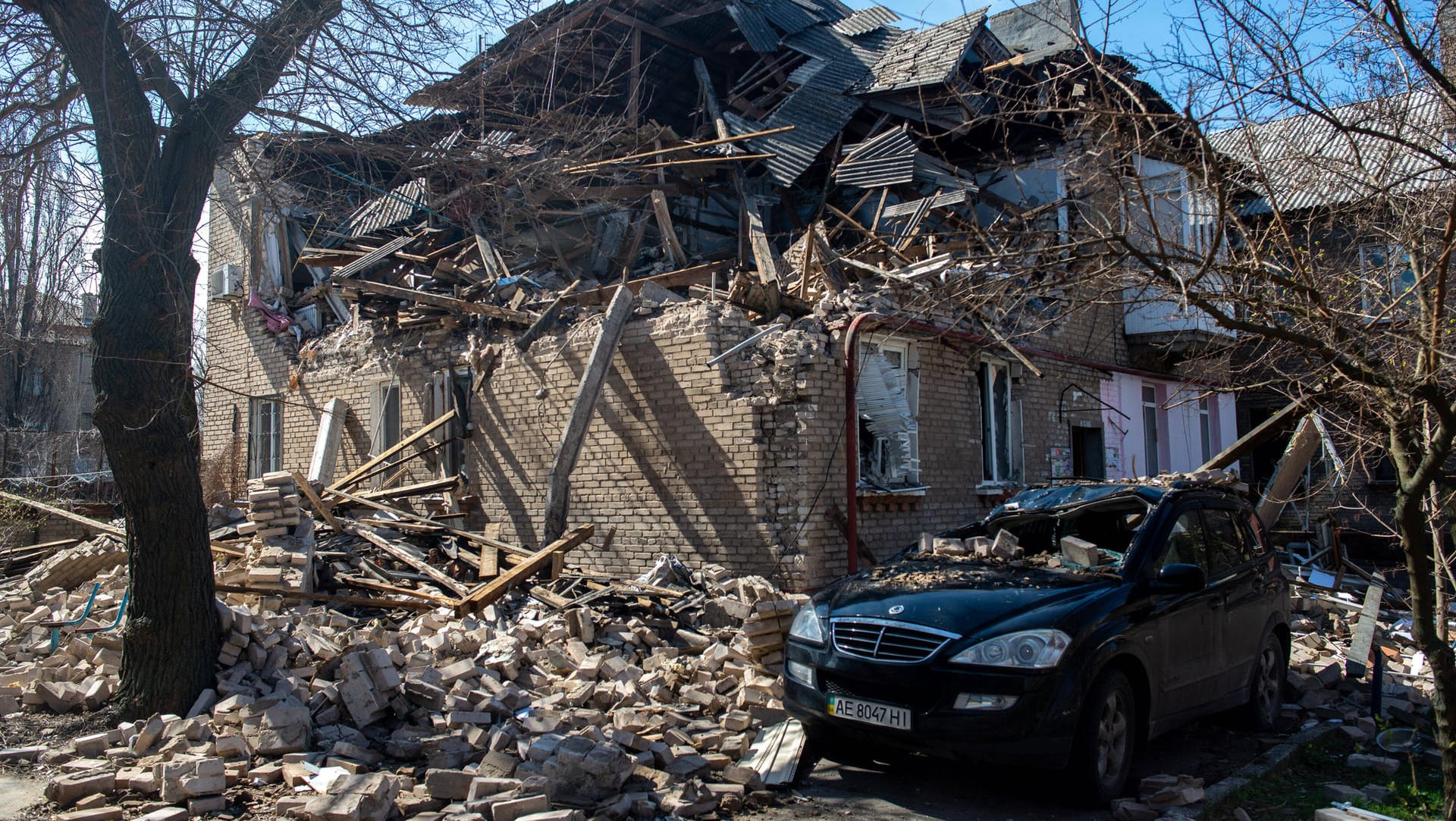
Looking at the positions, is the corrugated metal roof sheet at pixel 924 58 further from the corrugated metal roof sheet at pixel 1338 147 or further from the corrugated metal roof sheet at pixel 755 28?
the corrugated metal roof sheet at pixel 1338 147

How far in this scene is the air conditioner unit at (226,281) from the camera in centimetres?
1641

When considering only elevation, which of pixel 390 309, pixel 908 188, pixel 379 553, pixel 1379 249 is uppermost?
pixel 908 188

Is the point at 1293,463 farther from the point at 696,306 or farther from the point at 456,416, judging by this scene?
the point at 456,416

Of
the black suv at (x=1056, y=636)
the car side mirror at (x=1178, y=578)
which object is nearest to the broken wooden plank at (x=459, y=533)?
the black suv at (x=1056, y=636)

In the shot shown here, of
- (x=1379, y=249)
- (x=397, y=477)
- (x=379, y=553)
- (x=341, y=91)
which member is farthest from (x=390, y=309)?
(x=1379, y=249)

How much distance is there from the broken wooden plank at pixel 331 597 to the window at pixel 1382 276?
6717 mm

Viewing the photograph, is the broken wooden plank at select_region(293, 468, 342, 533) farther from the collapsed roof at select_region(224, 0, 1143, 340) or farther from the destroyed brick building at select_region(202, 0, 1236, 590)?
the collapsed roof at select_region(224, 0, 1143, 340)

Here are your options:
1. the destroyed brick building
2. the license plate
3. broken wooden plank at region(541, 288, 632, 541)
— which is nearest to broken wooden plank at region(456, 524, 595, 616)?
broken wooden plank at region(541, 288, 632, 541)

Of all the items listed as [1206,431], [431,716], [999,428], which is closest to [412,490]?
[431,716]

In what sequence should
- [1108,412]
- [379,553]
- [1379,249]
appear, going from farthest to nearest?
[1108,412] → [379,553] → [1379,249]

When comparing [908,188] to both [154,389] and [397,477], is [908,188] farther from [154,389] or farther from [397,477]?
[154,389]

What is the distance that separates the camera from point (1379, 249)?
607cm

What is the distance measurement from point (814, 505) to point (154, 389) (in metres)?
6.00

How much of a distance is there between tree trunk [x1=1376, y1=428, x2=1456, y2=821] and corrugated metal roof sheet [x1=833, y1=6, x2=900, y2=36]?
12320mm
